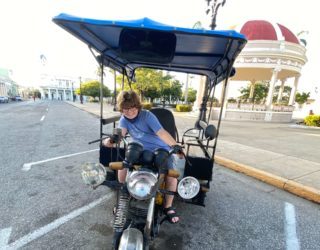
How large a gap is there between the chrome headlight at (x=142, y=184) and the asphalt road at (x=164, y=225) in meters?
1.04

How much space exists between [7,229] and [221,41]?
345 centimetres

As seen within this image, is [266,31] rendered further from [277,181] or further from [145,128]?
[145,128]

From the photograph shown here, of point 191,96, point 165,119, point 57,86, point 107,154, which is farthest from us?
point 57,86

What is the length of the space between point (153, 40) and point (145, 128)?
115cm

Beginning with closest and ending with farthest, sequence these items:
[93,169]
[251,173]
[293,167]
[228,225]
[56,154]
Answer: [93,169] → [228,225] → [251,173] → [293,167] → [56,154]

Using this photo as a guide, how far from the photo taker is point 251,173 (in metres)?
4.29

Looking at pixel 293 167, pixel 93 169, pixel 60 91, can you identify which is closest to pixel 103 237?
pixel 93 169

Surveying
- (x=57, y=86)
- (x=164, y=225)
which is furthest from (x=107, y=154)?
(x=57, y=86)

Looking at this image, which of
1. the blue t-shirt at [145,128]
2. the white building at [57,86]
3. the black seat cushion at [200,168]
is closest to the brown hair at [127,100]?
the blue t-shirt at [145,128]

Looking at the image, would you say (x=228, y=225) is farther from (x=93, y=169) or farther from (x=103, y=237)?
(x=93, y=169)

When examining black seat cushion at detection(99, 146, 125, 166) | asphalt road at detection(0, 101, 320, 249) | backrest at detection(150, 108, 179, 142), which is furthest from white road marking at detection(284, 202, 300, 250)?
black seat cushion at detection(99, 146, 125, 166)

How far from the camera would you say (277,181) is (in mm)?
3836

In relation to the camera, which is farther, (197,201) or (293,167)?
(293,167)

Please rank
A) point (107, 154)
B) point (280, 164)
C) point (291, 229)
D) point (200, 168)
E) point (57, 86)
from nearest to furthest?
1. point (291, 229)
2. point (200, 168)
3. point (107, 154)
4. point (280, 164)
5. point (57, 86)
